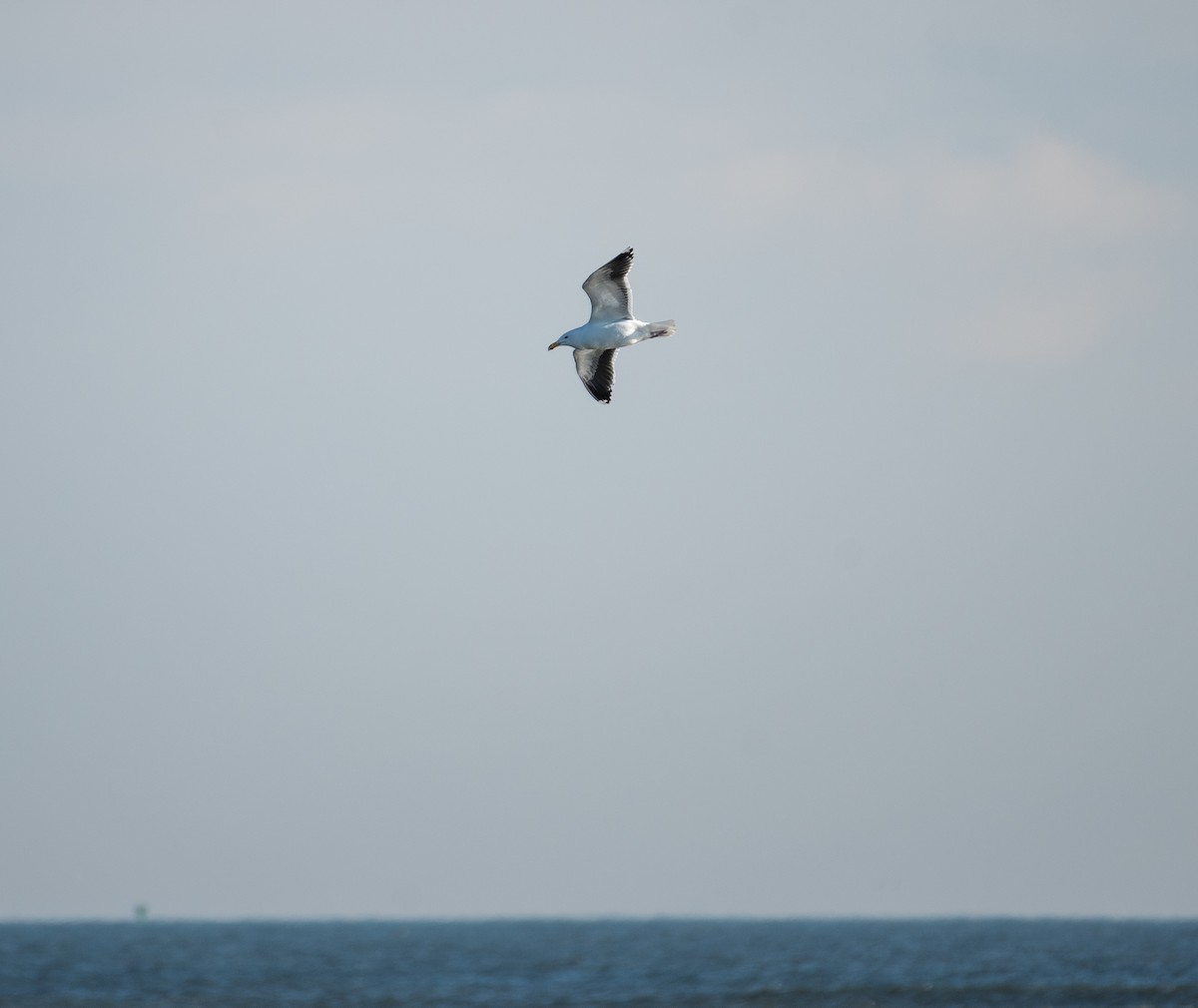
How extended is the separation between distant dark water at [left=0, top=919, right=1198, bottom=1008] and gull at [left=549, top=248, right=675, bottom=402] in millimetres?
23004

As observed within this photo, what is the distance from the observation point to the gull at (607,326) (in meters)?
27.2

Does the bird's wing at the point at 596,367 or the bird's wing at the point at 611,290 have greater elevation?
the bird's wing at the point at 611,290

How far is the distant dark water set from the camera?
4750cm

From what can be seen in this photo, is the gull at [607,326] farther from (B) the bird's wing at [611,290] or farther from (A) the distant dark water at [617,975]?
(A) the distant dark water at [617,975]

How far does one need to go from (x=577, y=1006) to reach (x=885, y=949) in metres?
35.3

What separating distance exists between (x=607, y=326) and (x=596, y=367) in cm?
91

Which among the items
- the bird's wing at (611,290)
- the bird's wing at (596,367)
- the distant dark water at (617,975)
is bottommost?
the distant dark water at (617,975)

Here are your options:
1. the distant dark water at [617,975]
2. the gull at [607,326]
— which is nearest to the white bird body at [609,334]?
the gull at [607,326]

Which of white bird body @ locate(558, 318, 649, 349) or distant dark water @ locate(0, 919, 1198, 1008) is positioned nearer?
white bird body @ locate(558, 318, 649, 349)

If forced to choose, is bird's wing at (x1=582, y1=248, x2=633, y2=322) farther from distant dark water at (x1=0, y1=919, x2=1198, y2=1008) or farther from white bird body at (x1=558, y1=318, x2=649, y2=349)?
distant dark water at (x1=0, y1=919, x2=1198, y2=1008)

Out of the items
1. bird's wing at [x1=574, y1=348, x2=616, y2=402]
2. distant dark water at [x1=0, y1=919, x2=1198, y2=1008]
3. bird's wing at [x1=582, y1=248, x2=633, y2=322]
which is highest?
bird's wing at [x1=582, y1=248, x2=633, y2=322]

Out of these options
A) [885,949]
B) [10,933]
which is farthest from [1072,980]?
[10,933]

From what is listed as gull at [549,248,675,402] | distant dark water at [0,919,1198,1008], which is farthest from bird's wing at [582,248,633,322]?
distant dark water at [0,919,1198,1008]

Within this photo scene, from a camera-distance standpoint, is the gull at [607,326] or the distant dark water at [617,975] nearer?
the gull at [607,326]
